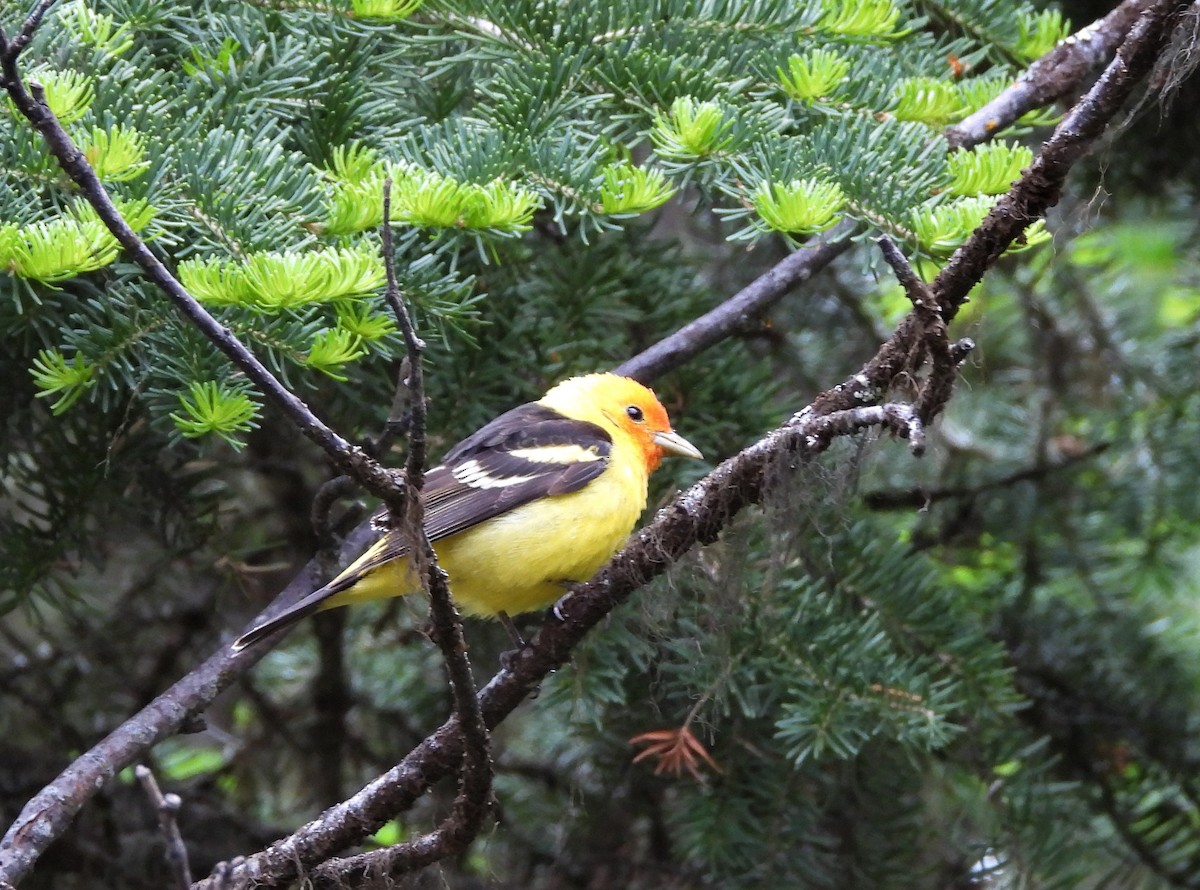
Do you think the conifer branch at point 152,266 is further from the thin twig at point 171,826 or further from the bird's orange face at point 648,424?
the bird's orange face at point 648,424

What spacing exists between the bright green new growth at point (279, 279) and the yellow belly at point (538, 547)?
0.92 metres

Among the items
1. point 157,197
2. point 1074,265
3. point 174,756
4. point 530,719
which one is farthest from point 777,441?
point 174,756

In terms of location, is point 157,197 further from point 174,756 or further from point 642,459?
point 174,756

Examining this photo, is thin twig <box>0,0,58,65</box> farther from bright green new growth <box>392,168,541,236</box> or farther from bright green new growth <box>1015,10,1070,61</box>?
bright green new growth <box>1015,10,1070,61</box>

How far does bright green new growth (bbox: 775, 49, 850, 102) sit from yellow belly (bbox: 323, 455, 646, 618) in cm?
92

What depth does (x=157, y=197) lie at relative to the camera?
196 centimetres

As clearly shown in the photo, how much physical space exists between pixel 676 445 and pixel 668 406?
0.68 ft

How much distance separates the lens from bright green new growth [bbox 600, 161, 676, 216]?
85.0 inches

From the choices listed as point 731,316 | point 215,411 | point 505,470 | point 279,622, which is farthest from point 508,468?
point 215,411

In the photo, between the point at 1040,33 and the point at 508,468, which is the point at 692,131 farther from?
the point at 1040,33

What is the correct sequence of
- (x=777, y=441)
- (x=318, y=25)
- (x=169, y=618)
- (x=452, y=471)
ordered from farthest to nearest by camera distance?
1. (x=169, y=618)
2. (x=452, y=471)
3. (x=318, y=25)
4. (x=777, y=441)

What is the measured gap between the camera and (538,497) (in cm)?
284

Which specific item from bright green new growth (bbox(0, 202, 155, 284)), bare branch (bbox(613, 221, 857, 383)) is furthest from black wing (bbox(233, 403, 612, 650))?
bright green new growth (bbox(0, 202, 155, 284))

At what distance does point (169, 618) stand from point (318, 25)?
194cm
